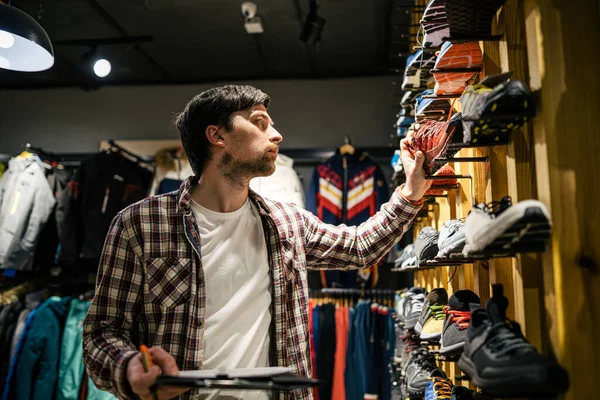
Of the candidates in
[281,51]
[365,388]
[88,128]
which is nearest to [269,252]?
[365,388]

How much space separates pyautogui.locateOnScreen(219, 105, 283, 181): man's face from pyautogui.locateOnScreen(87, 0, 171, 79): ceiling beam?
96.7 inches

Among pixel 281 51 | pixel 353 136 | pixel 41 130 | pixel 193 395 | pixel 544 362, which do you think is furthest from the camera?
pixel 41 130

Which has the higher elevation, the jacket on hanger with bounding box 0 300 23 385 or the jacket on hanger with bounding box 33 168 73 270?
the jacket on hanger with bounding box 33 168 73 270

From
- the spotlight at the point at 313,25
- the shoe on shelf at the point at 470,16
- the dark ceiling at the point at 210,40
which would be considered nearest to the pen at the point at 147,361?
the shoe on shelf at the point at 470,16

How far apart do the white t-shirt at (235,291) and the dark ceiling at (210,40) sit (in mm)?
2408

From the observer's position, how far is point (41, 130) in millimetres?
5273

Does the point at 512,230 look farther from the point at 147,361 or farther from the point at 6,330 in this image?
the point at 6,330

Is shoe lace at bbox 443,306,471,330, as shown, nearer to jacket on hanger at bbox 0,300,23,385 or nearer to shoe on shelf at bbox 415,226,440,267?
shoe on shelf at bbox 415,226,440,267

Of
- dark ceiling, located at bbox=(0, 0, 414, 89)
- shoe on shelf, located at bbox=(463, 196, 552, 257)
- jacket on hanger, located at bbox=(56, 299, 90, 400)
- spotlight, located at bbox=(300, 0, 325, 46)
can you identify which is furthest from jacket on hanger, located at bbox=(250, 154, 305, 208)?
shoe on shelf, located at bbox=(463, 196, 552, 257)

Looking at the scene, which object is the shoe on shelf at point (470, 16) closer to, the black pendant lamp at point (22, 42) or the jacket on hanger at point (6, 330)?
the black pendant lamp at point (22, 42)

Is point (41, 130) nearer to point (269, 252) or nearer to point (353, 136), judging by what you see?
point (353, 136)

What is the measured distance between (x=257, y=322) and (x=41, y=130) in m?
4.44

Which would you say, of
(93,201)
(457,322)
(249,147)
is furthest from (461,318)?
(93,201)

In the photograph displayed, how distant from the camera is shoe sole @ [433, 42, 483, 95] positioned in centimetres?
163
